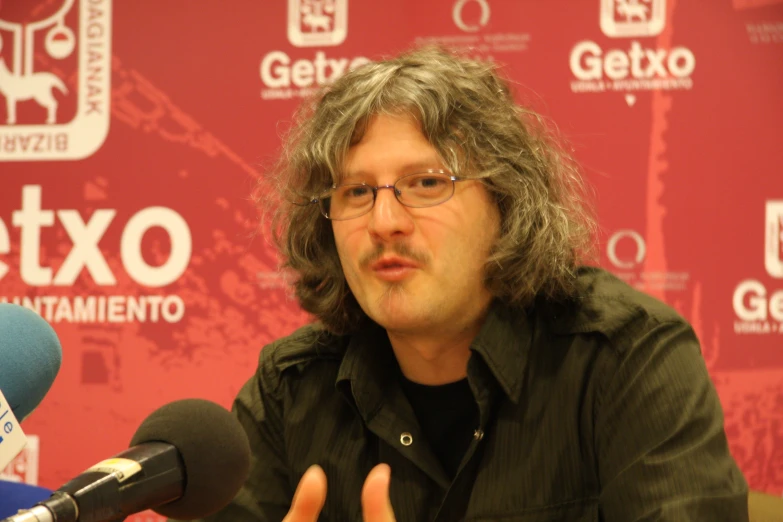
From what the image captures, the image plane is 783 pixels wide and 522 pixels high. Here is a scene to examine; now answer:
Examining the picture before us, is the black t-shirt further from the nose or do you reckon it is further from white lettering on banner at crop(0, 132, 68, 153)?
white lettering on banner at crop(0, 132, 68, 153)

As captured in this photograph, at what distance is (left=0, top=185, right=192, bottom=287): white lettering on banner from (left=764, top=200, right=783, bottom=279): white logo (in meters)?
1.96

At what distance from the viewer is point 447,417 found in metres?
1.82

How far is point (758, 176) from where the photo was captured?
8.99ft

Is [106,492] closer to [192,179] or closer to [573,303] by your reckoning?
[573,303]

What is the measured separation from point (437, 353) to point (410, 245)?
27 centimetres

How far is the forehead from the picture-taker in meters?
1.79

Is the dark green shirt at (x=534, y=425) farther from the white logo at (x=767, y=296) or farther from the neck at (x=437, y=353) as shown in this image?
the white logo at (x=767, y=296)

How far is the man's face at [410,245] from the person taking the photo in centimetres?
175

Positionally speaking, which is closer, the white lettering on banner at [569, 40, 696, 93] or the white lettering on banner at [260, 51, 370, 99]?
the white lettering on banner at [569, 40, 696, 93]

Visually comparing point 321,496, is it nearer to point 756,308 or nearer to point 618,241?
point 618,241

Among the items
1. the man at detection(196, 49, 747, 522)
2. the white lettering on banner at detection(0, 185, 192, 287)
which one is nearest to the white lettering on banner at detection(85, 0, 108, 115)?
the white lettering on banner at detection(0, 185, 192, 287)

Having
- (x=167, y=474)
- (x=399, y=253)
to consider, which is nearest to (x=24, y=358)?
(x=167, y=474)

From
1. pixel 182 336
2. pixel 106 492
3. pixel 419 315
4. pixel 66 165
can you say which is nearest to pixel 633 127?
pixel 419 315

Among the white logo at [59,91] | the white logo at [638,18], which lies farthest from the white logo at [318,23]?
the white logo at [638,18]
